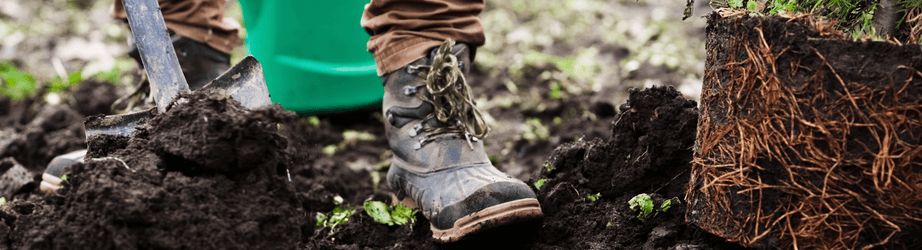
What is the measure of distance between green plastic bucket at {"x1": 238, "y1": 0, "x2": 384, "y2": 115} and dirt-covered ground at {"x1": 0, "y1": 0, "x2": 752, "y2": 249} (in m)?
0.19

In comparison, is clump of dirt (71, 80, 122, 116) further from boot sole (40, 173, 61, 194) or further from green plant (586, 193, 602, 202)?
green plant (586, 193, 602, 202)

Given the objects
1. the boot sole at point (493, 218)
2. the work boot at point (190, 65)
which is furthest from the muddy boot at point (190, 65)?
the boot sole at point (493, 218)

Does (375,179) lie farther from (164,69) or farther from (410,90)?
(164,69)

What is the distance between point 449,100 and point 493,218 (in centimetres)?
45

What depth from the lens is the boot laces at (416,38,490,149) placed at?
6.05ft

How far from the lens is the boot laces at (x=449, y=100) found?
184cm

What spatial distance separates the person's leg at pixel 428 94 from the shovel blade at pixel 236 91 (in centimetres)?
49

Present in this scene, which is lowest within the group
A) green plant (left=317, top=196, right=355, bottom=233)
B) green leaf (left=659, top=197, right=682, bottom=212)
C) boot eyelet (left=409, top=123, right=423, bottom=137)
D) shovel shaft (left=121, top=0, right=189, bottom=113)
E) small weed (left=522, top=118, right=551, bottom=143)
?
small weed (left=522, top=118, right=551, bottom=143)

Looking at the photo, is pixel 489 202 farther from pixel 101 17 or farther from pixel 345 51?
pixel 101 17

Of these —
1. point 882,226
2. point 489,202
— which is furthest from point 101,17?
point 882,226

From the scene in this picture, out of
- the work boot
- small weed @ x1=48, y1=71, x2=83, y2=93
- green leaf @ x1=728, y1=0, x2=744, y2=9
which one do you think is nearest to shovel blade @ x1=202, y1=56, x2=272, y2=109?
the work boot

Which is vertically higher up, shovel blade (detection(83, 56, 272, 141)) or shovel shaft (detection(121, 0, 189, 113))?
shovel shaft (detection(121, 0, 189, 113))

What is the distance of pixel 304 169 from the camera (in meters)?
2.54

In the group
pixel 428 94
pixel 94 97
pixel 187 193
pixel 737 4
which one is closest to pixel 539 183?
pixel 428 94
